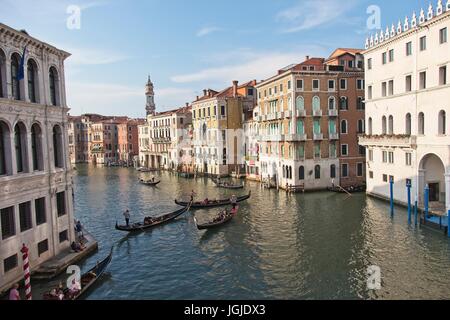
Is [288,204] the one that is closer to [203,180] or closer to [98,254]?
[98,254]

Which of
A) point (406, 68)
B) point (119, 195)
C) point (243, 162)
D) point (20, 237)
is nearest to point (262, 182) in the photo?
point (243, 162)

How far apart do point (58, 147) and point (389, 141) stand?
1982cm

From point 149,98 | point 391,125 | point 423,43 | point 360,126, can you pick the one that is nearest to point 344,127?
point 360,126

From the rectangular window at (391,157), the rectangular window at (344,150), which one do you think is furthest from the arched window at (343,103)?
the rectangular window at (391,157)

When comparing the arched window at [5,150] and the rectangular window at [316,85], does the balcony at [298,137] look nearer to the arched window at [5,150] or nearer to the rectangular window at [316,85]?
the rectangular window at [316,85]

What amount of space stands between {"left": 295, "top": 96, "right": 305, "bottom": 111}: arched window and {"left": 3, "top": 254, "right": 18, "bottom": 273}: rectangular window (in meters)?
24.3

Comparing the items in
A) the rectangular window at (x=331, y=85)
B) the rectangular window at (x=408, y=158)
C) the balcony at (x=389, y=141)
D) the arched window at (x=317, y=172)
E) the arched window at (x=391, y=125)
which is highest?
the rectangular window at (x=331, y=85)

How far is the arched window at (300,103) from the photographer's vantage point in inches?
1272

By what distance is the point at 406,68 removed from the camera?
2347 cm

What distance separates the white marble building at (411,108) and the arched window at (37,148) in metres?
18.1

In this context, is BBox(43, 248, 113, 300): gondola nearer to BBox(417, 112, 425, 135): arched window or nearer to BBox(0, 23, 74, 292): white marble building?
BBox(0, 23, 74, 292): white marble building

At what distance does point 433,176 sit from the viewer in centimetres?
2291

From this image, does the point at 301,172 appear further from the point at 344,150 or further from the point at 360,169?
the point at 360,169

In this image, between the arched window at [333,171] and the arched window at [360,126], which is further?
the arched window at [360,126]
